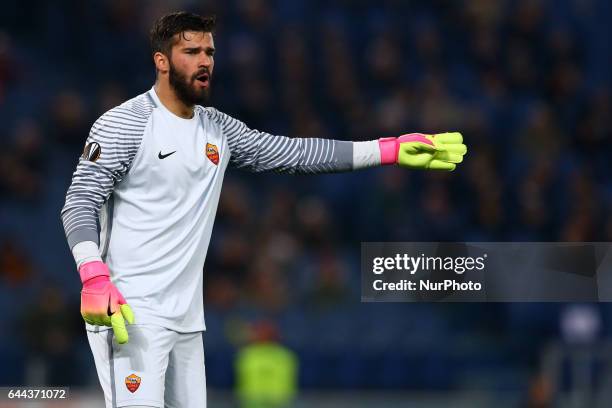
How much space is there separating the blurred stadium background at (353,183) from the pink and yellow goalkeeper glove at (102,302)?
5717 mm

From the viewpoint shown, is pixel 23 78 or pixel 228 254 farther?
pixel 23 78

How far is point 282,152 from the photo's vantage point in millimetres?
4480

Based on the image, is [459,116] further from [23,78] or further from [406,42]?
[23,78]

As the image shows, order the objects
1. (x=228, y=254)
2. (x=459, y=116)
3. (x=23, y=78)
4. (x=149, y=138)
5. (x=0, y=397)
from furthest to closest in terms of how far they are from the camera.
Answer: (x=23, y=78) < (x=459, y=116) < (x=228, y=254) < (x=0, y=397) < (x=149, y=138)

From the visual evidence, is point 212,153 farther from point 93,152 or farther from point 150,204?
point 93,152

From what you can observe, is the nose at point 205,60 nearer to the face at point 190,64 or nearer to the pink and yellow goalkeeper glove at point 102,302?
the face at point 190,64

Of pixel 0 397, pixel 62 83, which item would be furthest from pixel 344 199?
pixel 0 397

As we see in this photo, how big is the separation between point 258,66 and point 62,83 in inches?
85.7

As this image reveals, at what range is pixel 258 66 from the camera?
503 inches

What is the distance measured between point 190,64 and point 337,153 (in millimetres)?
706

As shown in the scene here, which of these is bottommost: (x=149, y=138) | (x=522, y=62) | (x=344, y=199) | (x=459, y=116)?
(x=149, y=138)

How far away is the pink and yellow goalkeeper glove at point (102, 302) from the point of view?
3838mm

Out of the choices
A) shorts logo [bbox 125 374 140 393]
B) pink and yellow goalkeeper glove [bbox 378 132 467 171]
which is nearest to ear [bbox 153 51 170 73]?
pink and yellow goalkeeper glove [bbox 378 132 467 171]

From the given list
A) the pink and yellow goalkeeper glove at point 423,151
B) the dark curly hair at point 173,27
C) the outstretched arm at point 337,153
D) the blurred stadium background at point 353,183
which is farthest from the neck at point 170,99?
the blurred stadium background at point 353,183
